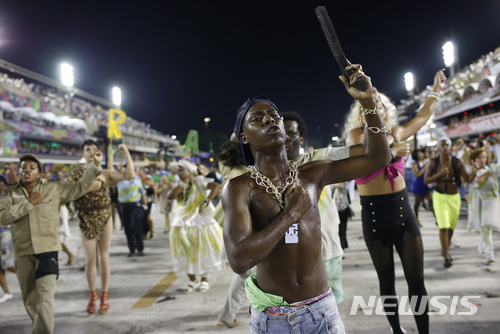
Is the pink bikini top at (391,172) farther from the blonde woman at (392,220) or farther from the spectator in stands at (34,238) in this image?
the spectator in stands at (34,238)

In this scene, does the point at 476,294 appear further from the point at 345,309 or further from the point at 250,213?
the point at 250,213

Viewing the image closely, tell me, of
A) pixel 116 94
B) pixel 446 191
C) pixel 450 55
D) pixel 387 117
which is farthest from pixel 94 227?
pixel 116 94

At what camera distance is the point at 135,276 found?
627cm

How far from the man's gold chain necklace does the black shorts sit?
161cm

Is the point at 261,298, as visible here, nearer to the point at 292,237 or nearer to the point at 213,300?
the point at 292,237

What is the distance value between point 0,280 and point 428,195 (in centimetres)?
950

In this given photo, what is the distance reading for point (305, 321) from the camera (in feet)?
5.63

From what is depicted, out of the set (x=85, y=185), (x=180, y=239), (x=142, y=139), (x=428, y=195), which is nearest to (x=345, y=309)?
(x=180, y=239)

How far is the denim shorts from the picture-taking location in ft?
5.62

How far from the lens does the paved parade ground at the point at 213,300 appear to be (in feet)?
12.6

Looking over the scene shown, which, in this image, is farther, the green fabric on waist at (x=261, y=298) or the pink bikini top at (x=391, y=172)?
the pink bikini top at (x=391, y=172)

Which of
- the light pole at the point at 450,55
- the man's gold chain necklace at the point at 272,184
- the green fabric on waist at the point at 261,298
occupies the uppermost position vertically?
the light pole at the point at 450,55

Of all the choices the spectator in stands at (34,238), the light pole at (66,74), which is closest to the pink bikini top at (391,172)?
the spectator in stands at (34,238)

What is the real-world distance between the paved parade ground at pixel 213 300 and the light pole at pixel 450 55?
135ft
